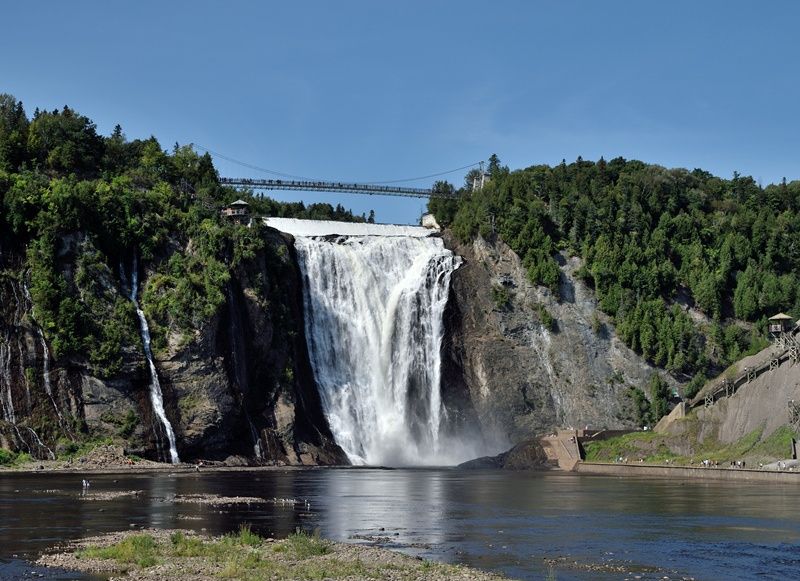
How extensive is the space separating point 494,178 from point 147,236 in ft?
190

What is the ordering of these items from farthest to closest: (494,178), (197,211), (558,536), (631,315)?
(494,178) → (631,315) → (197,211) → (558,536)

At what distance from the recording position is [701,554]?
3791 centimetres

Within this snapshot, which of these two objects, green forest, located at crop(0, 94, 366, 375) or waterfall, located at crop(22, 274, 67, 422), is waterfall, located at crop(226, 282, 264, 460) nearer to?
green forest, located at crop(0, 94, 366, 375)

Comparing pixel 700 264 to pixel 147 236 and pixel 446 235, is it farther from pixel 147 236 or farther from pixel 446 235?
pixel 147 236

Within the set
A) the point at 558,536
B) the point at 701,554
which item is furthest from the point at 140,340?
the point at 701,554

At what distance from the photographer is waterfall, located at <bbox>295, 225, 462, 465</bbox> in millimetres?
105438

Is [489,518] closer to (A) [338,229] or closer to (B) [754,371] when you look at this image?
(B) [754,371]

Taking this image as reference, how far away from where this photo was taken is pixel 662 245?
12262 centimetres

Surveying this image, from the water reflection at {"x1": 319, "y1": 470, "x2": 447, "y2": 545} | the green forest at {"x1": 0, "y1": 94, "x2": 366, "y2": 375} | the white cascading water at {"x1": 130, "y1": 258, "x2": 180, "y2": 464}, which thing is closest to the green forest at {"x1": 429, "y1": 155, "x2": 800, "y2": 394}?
the green forest at {"x1": 0, "y1": 94, "x2": 366, "y2": 375}

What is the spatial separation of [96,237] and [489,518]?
182 feet

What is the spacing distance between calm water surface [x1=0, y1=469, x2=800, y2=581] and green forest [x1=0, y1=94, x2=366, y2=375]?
64.9 feet

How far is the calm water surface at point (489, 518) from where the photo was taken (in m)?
36.6

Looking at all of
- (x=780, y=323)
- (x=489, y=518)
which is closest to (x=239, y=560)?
(x=489, y=518)

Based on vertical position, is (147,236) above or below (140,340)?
above
